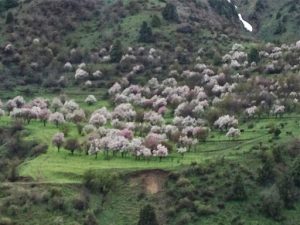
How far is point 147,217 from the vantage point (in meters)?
82.1

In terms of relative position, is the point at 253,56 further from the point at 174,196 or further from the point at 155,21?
the point at 174,196

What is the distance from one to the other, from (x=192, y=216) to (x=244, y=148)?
20462 millimetres

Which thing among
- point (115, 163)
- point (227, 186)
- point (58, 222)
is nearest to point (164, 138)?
point (115, 163)

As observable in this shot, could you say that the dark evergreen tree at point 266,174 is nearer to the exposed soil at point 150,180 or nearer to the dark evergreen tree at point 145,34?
the exposed soil at point 150,180

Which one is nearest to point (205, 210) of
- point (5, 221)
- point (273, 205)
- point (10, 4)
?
point (273, 205)

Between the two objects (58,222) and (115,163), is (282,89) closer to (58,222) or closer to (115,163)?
(115,163)

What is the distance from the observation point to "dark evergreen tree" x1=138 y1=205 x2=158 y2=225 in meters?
82.1

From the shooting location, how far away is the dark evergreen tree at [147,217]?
3231 inches

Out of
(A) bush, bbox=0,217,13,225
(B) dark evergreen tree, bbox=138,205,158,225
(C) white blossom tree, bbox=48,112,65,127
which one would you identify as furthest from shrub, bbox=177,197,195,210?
(C) white blossom tree, bbox=48,112,65,127

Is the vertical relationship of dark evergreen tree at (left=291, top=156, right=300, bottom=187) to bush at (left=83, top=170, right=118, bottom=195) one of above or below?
above

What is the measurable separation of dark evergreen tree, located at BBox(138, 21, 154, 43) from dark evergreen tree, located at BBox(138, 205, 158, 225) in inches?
3504

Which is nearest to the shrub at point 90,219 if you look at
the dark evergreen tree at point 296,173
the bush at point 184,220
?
the bush at point 184,220

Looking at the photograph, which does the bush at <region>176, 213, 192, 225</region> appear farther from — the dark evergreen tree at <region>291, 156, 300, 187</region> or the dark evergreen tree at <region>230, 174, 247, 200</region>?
the dark evergreen tree at <region>291, 156, 300, 187</region>

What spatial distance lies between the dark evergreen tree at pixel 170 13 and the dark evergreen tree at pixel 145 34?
12122 mm
